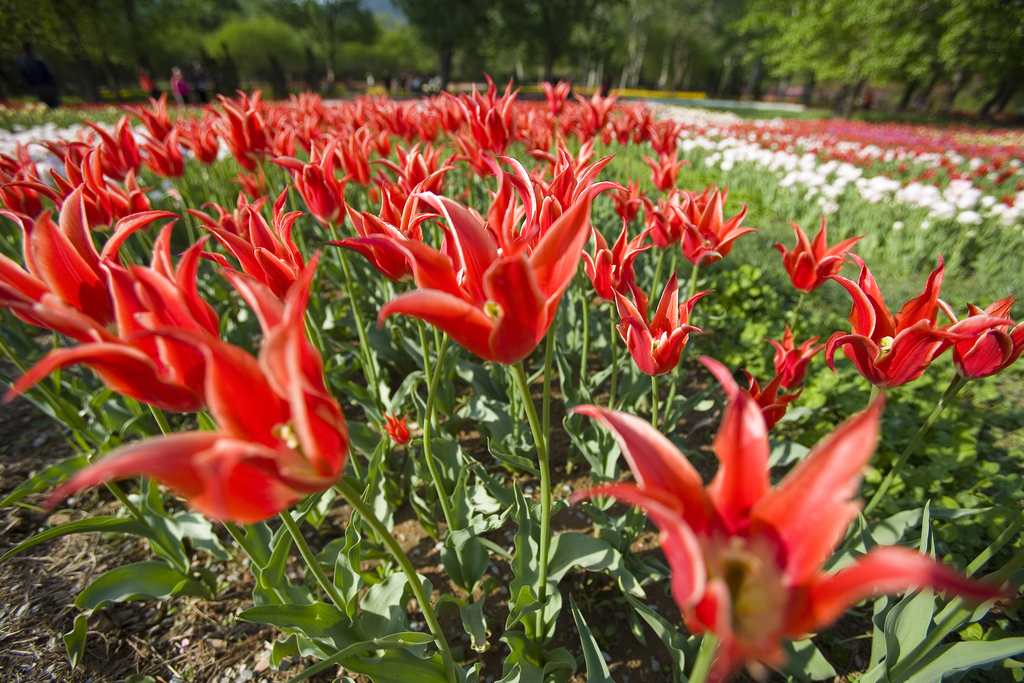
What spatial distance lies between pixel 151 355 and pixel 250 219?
2.23ft

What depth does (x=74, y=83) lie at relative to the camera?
42.6m

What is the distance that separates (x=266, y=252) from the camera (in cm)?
136

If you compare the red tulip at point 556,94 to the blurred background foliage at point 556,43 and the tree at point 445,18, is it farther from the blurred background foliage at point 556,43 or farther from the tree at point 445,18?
the tree at point 445,18

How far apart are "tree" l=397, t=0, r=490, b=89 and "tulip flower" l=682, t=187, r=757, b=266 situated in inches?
1395

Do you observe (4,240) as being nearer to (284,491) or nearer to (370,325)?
(370,325)

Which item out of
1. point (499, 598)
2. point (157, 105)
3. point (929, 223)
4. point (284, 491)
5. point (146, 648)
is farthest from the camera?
point (929, 223)

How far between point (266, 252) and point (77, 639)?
1815 mm

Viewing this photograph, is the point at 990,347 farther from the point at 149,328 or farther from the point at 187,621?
the point at 187,621

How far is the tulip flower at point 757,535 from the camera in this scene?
1.87 ft

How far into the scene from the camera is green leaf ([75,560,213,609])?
188cm

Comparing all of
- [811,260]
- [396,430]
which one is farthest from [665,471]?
[811,260]

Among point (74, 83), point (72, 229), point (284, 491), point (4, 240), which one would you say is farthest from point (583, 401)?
point (74, 83)

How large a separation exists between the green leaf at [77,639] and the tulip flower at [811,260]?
10.4 feet

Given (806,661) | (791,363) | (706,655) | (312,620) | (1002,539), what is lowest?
(806,661)
